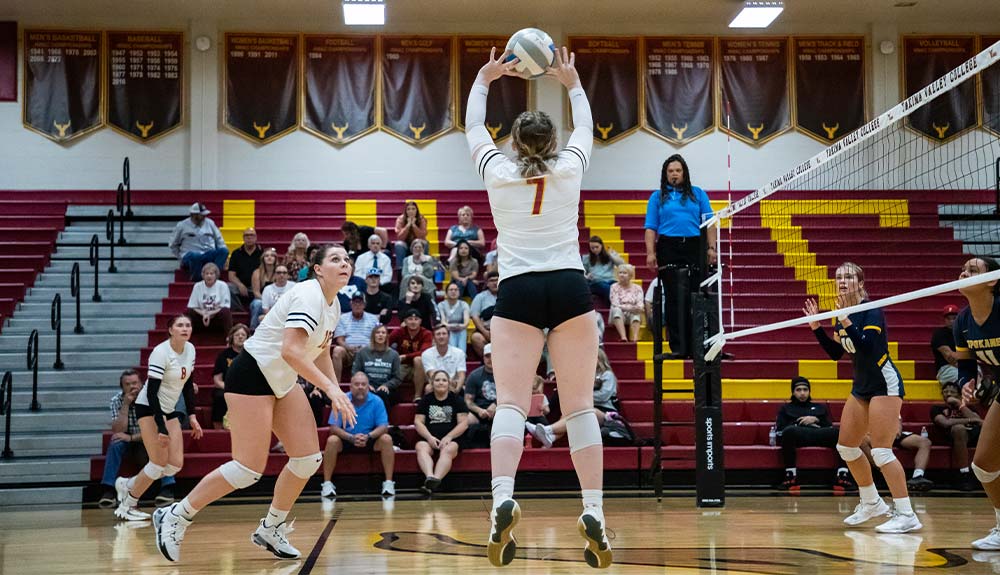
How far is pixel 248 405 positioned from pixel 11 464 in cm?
653

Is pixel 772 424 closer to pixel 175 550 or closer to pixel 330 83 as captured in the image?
pixel 175 550

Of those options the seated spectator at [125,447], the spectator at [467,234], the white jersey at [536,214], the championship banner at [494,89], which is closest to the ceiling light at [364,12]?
the championship banner at [494,89]

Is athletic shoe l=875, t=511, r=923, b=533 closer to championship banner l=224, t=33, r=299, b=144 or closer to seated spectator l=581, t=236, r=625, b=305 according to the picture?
Result: seated spectator l=581, t=236, r=625, b=305

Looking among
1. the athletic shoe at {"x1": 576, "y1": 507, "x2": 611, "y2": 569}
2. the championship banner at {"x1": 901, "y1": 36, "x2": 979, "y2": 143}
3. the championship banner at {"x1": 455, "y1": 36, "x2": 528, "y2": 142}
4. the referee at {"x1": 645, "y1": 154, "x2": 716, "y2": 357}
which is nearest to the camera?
the athletic shoe at {"x1": 576, "y1": 507, "x2": 611, "y2": 569}

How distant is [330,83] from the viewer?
18578 millimetres

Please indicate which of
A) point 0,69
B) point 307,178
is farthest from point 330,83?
point 0,69

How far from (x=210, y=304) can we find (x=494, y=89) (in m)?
7.84

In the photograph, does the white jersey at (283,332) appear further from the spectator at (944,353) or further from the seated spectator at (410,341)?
the spectator at (944,353)

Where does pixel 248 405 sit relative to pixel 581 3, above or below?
below

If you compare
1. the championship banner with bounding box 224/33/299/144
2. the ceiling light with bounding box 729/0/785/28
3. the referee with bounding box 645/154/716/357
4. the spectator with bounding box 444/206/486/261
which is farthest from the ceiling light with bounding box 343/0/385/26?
the referee with bounding box 645/154/716/357

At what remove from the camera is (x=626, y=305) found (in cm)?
1336

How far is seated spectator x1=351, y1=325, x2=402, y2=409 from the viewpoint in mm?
11508

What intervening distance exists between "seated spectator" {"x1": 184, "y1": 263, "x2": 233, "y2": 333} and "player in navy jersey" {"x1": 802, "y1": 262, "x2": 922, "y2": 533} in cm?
797

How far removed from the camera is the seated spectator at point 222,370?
1117 centimetres
